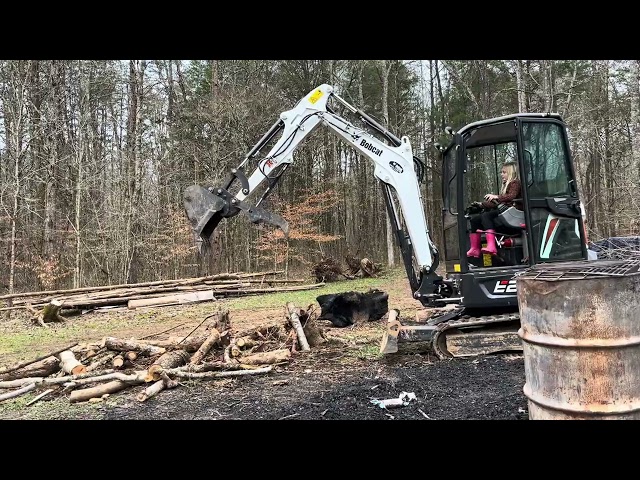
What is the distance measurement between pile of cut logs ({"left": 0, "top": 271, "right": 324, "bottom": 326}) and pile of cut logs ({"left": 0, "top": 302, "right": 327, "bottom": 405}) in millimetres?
6391

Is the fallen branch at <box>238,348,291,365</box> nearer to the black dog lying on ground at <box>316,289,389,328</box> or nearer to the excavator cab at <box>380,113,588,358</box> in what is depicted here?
the excavator cab at <box>380,113,588,358</box>

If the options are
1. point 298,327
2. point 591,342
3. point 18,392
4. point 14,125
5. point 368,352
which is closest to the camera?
point 591,342

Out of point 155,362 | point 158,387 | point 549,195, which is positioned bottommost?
point 158,387

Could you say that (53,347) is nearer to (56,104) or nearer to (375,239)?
(56,104)

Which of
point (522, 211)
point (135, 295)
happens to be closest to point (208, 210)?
point (522, 211)

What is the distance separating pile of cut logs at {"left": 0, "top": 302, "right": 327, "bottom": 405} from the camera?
18.1 ft

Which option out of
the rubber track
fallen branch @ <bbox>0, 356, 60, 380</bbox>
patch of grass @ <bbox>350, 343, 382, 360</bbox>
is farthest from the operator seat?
fallen branch @ <bbox>0, 356, 60, 380</bbox>

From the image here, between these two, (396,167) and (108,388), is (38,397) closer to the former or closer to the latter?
(108,388)

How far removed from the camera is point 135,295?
14641 millimetres

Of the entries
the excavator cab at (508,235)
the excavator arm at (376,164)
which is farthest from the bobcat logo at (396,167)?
the excavator cab at (508,235)

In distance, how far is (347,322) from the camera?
935cm

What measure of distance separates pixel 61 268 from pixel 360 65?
52.4 ft

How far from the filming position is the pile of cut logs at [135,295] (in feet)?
43.9

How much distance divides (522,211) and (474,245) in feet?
2.43
